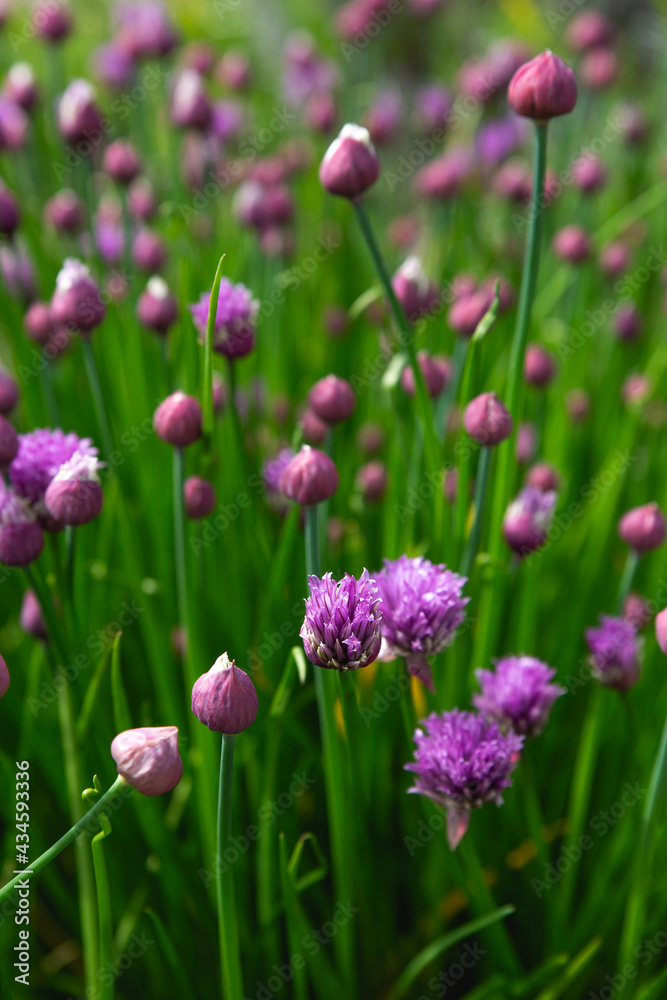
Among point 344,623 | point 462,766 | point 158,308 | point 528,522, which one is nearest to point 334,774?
point 462,766

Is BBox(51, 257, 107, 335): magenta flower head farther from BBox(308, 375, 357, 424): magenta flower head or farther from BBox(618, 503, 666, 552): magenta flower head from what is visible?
BBox(618, 503, 666, 552): magenta flower head

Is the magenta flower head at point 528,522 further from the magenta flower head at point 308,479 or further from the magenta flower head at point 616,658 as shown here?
the magenta flower head at point 308,479

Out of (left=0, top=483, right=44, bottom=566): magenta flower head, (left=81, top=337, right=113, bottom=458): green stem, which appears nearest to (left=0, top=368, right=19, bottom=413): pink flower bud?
(left=81, top=337, right=113, bottom=458): green stem

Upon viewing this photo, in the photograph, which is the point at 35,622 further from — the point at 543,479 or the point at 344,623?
the point at 543,479

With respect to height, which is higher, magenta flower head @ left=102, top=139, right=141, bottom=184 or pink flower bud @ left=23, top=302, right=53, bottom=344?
magenta flower head @ left=102, top=139, right=141, bottom=184

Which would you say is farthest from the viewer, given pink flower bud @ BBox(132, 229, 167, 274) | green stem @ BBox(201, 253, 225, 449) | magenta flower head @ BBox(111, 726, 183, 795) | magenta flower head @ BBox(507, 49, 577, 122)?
pink flower bud @ BBox(132, 229, 167, 274)

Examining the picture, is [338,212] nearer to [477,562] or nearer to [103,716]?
[477,562]

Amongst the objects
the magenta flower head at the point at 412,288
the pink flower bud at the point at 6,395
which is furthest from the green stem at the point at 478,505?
the pink flower bud at the point at 6,395
